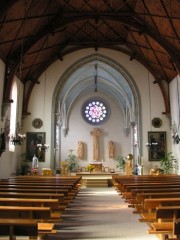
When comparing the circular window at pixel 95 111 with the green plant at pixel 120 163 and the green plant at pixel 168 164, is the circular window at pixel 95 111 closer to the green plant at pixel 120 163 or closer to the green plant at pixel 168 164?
the green plant at pixel 120 163

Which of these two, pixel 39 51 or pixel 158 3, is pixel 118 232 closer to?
pixel 158 3

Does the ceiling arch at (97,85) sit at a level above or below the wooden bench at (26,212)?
above

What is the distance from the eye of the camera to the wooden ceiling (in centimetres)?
1410

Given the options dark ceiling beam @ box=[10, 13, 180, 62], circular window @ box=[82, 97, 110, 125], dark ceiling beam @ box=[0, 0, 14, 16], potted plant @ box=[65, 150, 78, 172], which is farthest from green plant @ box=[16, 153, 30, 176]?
circular window @ box=[82, 97, 110, 125]

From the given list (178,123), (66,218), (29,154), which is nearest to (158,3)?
(178,123)

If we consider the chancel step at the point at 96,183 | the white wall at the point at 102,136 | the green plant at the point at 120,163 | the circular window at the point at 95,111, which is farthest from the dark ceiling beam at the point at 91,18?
the circular window at the point at 95,111

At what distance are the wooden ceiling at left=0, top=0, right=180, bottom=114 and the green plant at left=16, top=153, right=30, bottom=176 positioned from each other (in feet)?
13.6

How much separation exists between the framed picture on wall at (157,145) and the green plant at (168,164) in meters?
0.61

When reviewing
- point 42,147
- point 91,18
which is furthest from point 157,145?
point 91,18

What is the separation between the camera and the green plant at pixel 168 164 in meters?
18.8

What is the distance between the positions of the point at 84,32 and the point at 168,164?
1026cm

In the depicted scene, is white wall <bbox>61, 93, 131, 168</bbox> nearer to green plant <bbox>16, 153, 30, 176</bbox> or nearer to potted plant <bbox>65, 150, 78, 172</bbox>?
potted plant <bbox>65, 150, 78, 172</bbox>

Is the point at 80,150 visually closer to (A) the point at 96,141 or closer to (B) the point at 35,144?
(A) the point at 96,141

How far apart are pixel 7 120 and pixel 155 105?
1021 cm
